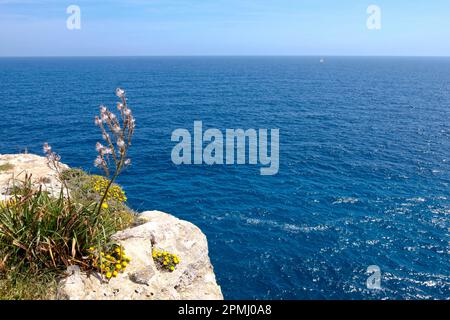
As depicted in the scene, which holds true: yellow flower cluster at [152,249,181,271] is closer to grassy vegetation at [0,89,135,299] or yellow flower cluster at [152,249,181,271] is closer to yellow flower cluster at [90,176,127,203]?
grassy vegetation at [0,89,135,299]

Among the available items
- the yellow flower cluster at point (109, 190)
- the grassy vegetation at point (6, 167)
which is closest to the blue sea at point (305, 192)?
the yellow flower cluster at point (109, 190)

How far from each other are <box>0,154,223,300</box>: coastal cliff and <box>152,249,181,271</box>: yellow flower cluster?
7.4 inches

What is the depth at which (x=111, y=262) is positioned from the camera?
1180cm

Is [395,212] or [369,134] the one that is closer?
[395,212]

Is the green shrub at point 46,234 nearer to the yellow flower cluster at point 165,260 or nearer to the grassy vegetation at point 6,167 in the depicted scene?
the yellow flower cluster at point 165,260

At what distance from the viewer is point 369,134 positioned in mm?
63438

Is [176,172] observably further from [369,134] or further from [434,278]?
[369,134]

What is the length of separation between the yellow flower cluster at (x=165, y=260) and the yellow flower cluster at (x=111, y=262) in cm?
188

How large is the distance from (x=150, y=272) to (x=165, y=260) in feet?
4.61

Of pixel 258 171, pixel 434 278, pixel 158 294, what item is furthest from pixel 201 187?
pixel 158 294

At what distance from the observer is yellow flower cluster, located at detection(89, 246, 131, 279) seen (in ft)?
37.3

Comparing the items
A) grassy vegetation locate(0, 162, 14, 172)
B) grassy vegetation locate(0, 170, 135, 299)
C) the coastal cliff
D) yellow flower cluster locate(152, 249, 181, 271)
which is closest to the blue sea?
the coastal cliff

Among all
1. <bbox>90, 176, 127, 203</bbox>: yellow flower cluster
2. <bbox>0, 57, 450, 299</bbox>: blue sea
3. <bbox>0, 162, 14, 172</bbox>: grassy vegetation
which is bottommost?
<bbox>0, 57, 450, 299</bbox>: blue sea

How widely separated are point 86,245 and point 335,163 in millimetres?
43253
